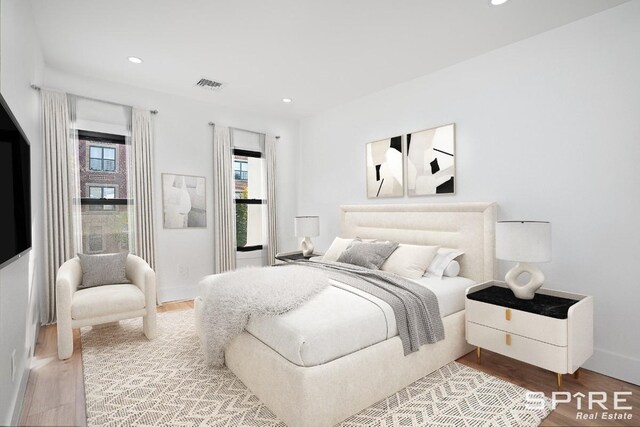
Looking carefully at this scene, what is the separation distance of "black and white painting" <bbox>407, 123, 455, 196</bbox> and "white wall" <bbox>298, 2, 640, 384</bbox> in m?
0.10

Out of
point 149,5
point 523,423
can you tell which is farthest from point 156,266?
point 523,423

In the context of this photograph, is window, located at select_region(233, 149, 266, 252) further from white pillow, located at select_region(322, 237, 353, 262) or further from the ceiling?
white pillow, located at select_region(322, 237, 353, 262)

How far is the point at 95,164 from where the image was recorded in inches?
159

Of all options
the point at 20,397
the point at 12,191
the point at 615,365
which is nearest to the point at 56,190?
the point at 12,191

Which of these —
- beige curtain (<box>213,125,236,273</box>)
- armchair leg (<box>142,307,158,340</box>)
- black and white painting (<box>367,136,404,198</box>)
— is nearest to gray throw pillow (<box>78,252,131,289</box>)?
armchair leg (<box>142,307,158,340</box>)

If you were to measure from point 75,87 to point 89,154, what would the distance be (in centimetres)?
79

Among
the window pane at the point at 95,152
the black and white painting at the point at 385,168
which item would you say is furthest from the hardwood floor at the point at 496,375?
the window pane at the point at 95,152

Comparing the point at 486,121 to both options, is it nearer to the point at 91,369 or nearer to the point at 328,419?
the point at 328,419

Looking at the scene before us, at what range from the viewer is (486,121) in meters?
3.29

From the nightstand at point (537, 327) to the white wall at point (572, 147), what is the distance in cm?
33

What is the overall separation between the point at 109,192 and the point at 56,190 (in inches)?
21.4

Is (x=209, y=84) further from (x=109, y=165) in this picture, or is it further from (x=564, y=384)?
(x=564, y=384)

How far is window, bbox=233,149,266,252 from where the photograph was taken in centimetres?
528

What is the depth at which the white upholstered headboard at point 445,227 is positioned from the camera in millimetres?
3156
